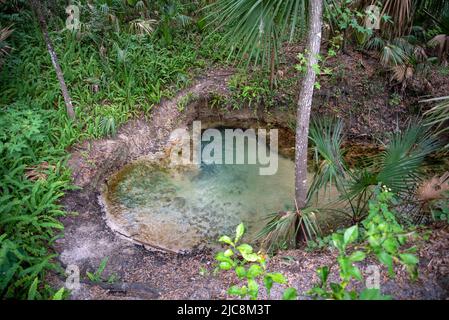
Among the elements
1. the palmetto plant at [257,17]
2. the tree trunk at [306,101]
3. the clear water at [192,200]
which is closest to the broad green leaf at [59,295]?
the clear water at [192,200]

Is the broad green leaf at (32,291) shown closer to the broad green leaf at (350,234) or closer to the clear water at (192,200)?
the clear water at (192,200)

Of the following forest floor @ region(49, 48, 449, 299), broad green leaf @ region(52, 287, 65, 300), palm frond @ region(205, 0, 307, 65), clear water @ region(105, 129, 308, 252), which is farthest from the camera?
clear water @ region(105, 129, 308, 252)

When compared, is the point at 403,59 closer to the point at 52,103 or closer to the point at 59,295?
the point at 52,103

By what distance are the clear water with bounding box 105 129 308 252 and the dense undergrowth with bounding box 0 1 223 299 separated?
2.85 feet

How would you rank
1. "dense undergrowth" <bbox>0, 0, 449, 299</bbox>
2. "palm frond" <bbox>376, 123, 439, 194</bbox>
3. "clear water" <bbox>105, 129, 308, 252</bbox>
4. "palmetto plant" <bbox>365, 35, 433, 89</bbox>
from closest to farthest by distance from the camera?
"palm frond" <bbox>376, 123, 439, 194</bbox> → "dense undergrowth" <bbox>0, 0, 449, 299</bbox> → "clear water" <bbox>105, 129, 308, 252</bbox> → "palmetto plant" <bbox>365, 35, 433, 89</bbox>

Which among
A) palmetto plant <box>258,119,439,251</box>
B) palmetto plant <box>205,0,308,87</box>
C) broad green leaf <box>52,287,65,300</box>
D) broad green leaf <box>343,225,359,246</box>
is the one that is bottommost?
broad green leaf <box>52,287,65,300</box>

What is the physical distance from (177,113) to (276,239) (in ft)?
12.0

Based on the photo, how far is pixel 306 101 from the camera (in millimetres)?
3961

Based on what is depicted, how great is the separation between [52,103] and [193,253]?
3.52 metres

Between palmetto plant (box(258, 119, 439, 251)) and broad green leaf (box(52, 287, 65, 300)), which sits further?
palmetto plant (box(258, 119, 439, 251))

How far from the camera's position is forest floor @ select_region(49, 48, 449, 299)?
10.2ft

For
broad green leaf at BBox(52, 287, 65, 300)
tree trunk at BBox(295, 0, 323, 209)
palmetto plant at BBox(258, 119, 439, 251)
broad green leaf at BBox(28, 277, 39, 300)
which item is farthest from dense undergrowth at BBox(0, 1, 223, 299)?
tree trunk at BBox(295, 0, 323, 209)

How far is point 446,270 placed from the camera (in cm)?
286

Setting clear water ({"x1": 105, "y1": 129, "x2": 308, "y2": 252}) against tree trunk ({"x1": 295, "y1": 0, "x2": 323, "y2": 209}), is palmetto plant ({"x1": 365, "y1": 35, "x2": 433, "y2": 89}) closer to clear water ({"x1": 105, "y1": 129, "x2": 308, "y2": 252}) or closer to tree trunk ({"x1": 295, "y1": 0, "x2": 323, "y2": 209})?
clear water ({"x1": 105, "y1": 129, "x2": 308, "y2": 252})
